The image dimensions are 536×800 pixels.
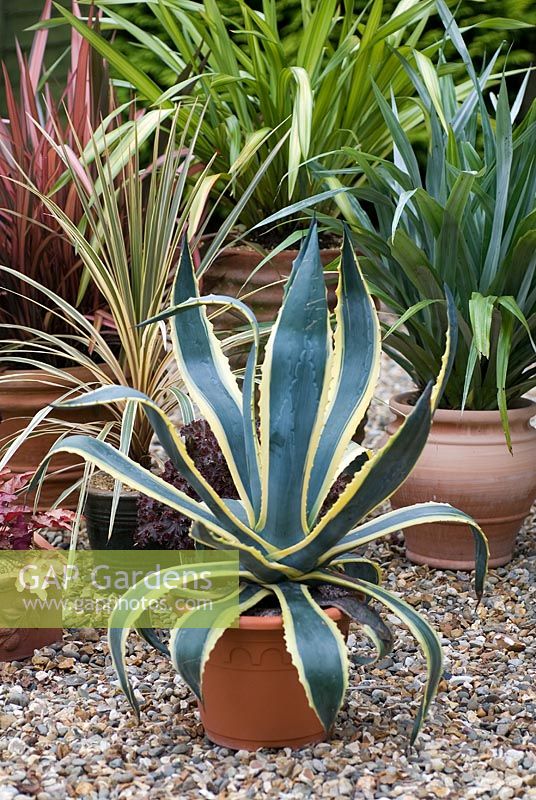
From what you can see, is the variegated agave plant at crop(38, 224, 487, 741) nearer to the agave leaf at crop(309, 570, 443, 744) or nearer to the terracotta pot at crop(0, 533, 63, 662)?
the agave leaf at crop(309, 570, 443, 744)

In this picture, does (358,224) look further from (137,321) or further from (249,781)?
(249,781)

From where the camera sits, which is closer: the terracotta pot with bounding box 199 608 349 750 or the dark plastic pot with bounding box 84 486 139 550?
the terracotta pot with bounding box 199 608 349 750

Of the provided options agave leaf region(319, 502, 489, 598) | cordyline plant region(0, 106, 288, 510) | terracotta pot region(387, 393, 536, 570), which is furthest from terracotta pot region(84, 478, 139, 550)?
agave leaf region(319, 502, 489, 598)

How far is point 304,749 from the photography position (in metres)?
1.77

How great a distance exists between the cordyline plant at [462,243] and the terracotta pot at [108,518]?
701mm

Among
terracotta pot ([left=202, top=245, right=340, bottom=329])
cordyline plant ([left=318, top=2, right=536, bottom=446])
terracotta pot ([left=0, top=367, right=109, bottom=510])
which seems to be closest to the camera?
cordyline plant ([left=318, top=2, right=536, bottom=446])

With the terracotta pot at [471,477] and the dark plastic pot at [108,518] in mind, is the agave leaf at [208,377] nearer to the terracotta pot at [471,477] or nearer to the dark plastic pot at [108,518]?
the dark plastic pot at [108,518]

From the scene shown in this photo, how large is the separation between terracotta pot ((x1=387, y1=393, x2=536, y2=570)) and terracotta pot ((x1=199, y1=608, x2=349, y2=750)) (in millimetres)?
845

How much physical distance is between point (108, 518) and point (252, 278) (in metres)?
0.91

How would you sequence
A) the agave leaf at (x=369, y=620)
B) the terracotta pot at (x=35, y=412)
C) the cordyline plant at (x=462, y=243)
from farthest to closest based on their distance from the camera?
Result: the terracotta pot at (x=35, y=412) < the cordyline plant at (x=462, y=243) < the agave leaf at (x=369, y=620)

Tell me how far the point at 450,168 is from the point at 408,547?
3.01 feet

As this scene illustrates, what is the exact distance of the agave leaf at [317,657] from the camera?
157 cm

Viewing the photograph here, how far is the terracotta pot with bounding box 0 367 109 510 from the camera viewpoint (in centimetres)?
273

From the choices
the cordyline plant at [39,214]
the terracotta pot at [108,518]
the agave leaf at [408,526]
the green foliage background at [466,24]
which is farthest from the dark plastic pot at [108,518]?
the green foliage background at [466,24]
